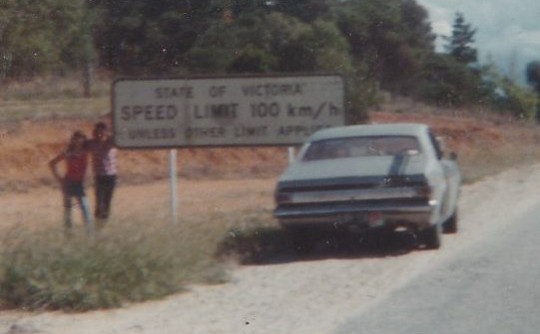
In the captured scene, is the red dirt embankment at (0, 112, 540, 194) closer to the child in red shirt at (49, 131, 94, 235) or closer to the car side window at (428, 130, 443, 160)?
the child in red shirt at (49, 131, 94, 235)

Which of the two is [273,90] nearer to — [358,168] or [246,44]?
[358,168]

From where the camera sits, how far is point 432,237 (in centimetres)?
1603

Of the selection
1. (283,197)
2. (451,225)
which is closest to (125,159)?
(451,225)

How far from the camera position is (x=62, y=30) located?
34062 millimetres

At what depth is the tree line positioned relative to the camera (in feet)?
111

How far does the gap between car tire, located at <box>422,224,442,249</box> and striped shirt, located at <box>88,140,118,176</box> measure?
536cm

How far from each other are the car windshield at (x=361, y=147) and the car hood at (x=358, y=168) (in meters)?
0.32

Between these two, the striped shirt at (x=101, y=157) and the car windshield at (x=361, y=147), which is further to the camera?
the striped shirt at (x=101, y=157)

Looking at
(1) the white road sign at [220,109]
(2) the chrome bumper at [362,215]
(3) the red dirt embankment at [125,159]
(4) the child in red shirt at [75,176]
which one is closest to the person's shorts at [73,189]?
(4) the child in red shirt at [75,176]

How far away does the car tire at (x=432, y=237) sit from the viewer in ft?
52.1

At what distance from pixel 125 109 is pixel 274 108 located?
244cm

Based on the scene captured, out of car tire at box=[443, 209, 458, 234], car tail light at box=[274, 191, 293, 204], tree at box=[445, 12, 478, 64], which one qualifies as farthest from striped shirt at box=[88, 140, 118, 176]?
tree at box=[445, 12, 478, 64]

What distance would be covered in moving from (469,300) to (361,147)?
4950mm

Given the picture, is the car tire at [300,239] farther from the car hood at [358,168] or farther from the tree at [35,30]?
the tree at [35,30]
